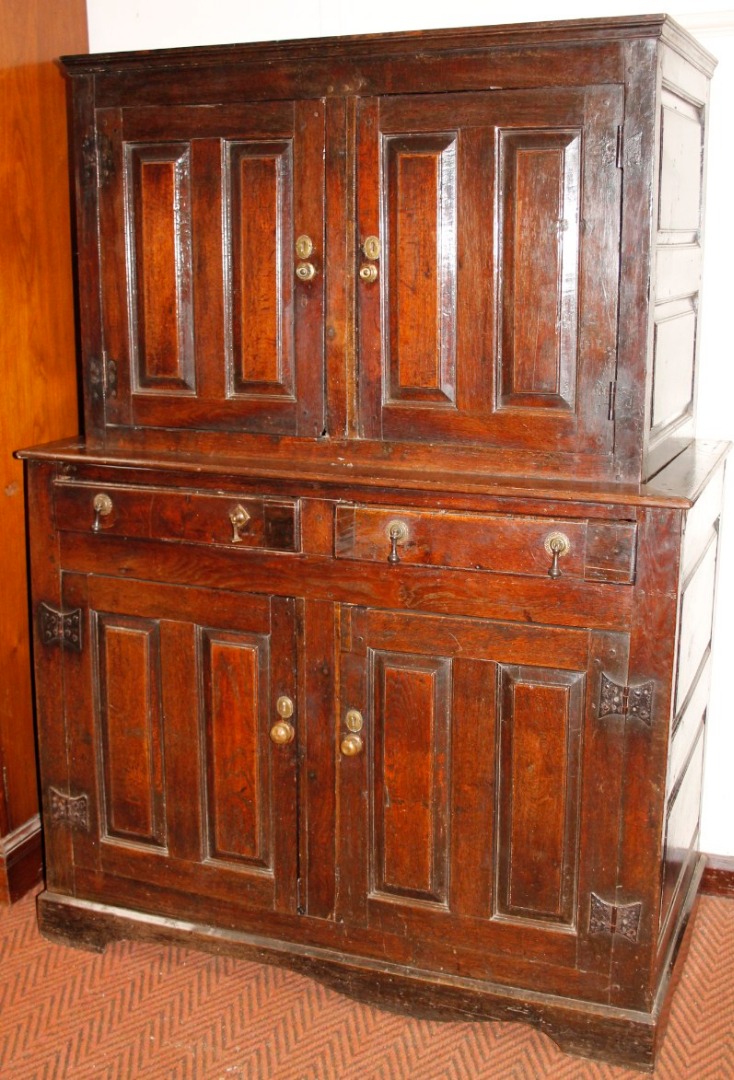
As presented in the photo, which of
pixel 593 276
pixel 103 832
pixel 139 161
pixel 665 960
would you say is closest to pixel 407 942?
pixel 665 960

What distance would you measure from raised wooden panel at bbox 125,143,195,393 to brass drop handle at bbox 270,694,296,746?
692mm

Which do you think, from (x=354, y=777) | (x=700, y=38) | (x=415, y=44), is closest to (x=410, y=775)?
(x=354, y=777)

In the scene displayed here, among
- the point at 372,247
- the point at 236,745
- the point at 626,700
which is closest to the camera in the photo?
the point at 626,700

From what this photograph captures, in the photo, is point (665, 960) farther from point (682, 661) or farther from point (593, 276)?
point (593, 276)

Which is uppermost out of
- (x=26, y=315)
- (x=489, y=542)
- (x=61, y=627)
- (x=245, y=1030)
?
(x=26, y=315)

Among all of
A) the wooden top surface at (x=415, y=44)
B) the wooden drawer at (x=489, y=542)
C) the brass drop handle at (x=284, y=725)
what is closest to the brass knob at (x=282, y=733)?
the brass drop handle at (x=284, y=725)

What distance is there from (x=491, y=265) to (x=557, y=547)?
0.55m

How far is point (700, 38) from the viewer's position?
8.73ft

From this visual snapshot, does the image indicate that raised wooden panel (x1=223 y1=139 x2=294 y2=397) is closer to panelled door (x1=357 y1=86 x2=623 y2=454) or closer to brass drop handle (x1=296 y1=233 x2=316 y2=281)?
brass drop handle (x1=296 y1=233 x2=316 y2=281)

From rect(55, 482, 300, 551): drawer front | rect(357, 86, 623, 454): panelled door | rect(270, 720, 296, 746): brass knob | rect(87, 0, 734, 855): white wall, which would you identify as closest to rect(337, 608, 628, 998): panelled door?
rect(270, 720, 296, 746): brass knob

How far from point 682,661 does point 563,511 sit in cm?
42

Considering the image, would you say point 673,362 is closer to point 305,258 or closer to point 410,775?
point 305,258

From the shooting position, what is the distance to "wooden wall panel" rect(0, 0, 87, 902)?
2807mm

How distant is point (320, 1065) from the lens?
2.42 metres
